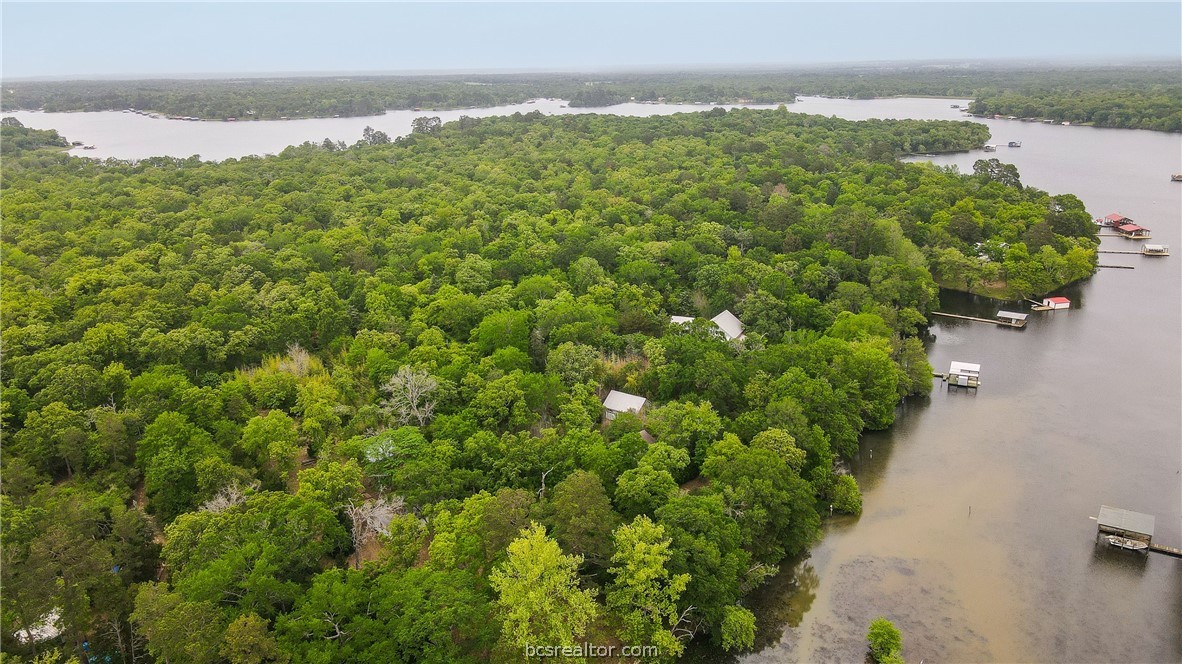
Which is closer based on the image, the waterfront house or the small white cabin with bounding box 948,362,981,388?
the small white cabin with bounding box 948,362,981,388

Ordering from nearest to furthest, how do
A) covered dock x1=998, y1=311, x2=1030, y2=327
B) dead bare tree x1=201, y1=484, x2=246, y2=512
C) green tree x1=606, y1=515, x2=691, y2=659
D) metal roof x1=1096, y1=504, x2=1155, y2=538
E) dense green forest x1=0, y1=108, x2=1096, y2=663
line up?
dense green forest x1=0, y1=108, x2=1096, y2=663 → green tree x1=606, y1=515, x2=691, y2=659 → dead bare tree x1=201, y1=484, x2=246, y2=512 → metal roof x1=1096, y1=504, x2=1155, y2=538 → covered dock x1=998, y1=311, x2=1030, y2=327

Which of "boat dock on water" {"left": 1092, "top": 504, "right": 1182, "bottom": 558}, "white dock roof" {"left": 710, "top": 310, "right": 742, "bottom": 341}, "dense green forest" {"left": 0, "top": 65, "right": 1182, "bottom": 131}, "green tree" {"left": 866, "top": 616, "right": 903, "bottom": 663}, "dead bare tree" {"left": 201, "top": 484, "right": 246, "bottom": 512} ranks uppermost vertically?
"dense green forest" {"left": 0, "top": 65, "right": 1182, "bottom": 131}

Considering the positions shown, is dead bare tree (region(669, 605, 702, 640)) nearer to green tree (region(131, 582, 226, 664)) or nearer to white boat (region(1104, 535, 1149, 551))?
green tree (region(131, 582, 226, 664))

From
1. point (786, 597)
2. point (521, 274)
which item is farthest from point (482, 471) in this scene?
point (521, 274)

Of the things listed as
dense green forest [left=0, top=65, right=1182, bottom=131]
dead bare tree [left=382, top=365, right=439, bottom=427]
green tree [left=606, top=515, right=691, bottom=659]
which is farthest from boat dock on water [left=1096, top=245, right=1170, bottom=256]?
dense green forest [left=0, top=65, right=1182, bottom=131]

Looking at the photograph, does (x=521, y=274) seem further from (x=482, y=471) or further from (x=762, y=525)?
(x=762, y=525)

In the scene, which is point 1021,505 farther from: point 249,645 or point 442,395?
point 249,645
